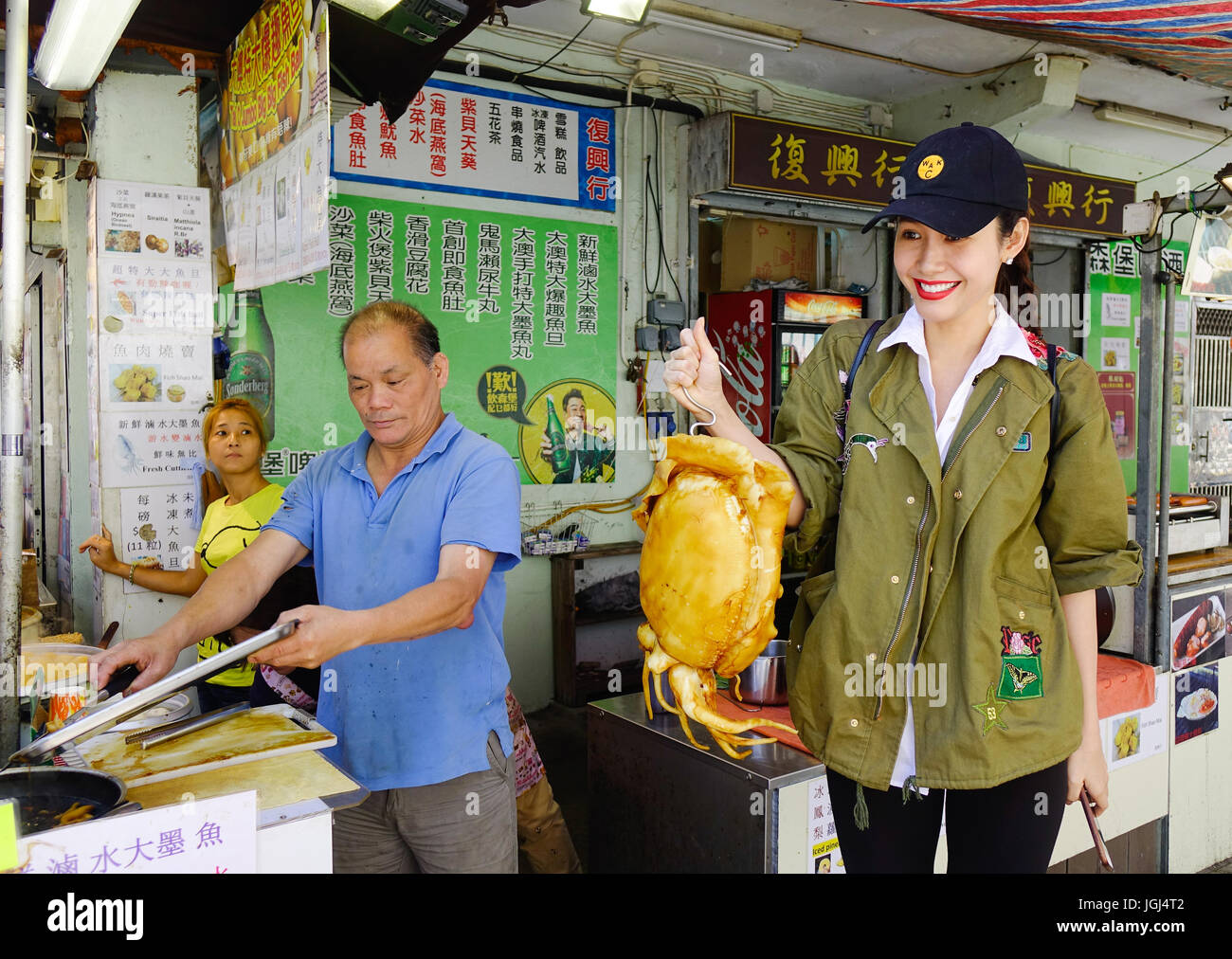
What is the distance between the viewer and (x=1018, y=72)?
6547 millimetres

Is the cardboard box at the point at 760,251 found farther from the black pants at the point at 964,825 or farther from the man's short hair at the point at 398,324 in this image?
the black pants at the point at 964,825

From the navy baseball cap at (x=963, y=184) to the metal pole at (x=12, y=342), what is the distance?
1.59 meters

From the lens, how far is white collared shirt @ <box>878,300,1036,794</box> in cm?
186

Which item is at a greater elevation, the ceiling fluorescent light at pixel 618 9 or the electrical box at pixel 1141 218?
the ceiling fluorescent light at pixel 618 9

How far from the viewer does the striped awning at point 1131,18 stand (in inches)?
141

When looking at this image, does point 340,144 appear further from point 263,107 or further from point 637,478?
point 637,478

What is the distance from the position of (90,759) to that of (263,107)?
229 centimetres

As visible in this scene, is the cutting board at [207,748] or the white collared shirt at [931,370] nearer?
the white collared shirt at [931,370]

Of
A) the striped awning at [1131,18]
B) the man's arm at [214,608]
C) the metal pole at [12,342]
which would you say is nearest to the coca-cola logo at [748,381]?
the striped awning at [1131,18]

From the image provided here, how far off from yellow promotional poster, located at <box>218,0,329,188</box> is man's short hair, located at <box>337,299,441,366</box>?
2.37 ft

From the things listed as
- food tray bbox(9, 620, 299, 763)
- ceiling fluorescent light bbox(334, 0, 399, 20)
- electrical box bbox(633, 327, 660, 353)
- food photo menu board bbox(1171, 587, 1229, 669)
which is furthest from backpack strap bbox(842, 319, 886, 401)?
electrical box bbox(633, 327, 660, 353)

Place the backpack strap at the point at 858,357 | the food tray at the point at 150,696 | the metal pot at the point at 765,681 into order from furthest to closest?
1. the metal pot at the point at 765,681
2. the backpack strap at the point at 858,357
3. the food tray at the point at 150,696

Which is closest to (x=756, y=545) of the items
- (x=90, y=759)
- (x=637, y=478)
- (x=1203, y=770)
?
(x=90, y=759)

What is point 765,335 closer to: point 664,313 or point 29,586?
point 664,313
